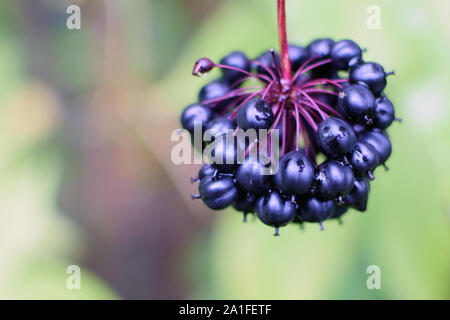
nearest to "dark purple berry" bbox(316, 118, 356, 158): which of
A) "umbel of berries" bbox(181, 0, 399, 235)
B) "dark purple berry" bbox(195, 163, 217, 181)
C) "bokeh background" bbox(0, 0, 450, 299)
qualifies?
"umbel of berries" bbox(181, 0, 399, 235)

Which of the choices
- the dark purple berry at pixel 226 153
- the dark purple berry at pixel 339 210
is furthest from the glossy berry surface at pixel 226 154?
the dark purple berry at pixel 339 210

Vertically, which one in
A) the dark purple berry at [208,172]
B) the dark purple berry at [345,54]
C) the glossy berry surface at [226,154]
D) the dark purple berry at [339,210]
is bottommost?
the dark purple berry at [339,210]

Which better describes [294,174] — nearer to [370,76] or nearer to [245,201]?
[245,201]

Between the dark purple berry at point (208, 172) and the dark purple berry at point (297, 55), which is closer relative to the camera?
the dark purple berry at point (208, 172)

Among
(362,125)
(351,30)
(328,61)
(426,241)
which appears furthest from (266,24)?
(426,241)

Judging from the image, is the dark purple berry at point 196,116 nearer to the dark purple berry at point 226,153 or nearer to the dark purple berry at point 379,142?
the dark purple berry at point 226,153

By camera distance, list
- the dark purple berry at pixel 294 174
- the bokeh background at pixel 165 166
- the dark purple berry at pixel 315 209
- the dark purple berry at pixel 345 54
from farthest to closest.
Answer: the bokeh background at pixel 165 166 → the dark purple berry at pixel 345 54 → the dark purple berry at pixel 315 209 → the dark purple berry at pixel 294 174

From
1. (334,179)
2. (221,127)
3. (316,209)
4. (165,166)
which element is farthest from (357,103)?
(165,166)
